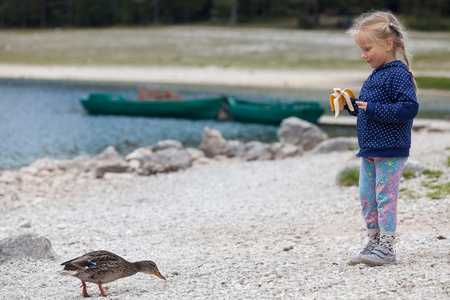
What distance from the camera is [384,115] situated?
4578 mm

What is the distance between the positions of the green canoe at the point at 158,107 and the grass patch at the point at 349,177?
1861 centimetres

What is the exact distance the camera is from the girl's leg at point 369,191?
4961 mm

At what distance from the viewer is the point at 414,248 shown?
5.65 m

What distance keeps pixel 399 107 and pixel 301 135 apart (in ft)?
50.0

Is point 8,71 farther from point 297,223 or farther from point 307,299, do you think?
point 307,299

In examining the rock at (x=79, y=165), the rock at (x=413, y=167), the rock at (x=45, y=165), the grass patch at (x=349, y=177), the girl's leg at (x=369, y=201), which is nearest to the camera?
the girl's leg at (x=369, y=201)

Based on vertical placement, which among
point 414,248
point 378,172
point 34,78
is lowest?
point 34,78

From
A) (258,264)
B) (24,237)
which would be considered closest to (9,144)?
(24,237)

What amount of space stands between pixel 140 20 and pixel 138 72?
3904 cm

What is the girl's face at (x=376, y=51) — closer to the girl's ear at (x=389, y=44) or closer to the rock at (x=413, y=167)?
the girl's ear at (x=389, y=44)

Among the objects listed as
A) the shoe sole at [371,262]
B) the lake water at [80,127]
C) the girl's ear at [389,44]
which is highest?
the girl's ear at [389,44]

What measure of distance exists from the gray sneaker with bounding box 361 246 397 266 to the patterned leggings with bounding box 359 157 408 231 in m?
0.19

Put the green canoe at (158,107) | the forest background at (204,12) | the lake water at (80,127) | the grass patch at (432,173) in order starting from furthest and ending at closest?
the forest background at (204,12) → the green canoe at (158,107) → the lake water at (80,127) → the grass patch at (432,173)

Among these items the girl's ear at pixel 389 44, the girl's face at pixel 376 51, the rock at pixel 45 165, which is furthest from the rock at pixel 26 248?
the rock at pixel 45 165
